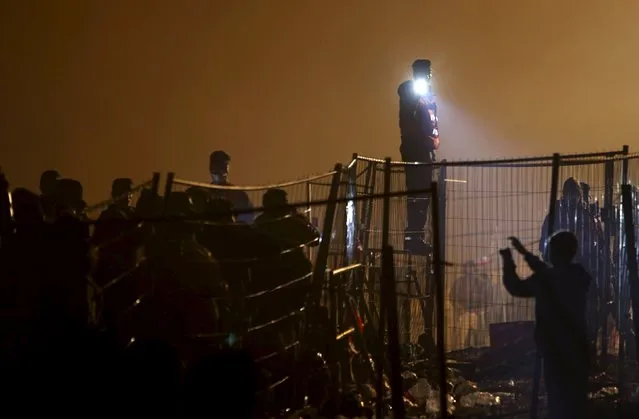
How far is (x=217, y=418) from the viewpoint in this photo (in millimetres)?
5434

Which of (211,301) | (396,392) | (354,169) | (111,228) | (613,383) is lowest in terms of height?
(613,383)

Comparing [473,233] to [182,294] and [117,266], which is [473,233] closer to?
[182,294]

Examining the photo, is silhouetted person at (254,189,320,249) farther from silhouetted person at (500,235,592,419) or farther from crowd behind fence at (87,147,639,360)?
silhouetted person at (500,235,592,419)

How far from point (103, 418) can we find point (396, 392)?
1.88 m

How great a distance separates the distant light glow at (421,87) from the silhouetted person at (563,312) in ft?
24.0

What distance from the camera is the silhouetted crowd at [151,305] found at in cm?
508

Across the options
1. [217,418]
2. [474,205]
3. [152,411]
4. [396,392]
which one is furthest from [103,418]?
[474,205]

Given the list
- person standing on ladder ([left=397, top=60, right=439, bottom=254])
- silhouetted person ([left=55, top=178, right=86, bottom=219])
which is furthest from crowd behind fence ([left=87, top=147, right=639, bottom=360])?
person standing on ladder ([left=397, top=60, right=439, bottom=254])

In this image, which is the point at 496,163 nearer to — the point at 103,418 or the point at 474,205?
the point at 474,205

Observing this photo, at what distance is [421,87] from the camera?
13.3 meters

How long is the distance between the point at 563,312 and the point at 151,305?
3.08m

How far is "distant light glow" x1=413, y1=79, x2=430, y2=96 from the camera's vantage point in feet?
43.3

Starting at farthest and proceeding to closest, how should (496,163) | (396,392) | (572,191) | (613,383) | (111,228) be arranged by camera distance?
(572,191), (613,383), (496,163), (111,228), (396,392)

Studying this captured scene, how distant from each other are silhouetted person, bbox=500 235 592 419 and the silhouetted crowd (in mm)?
1781
